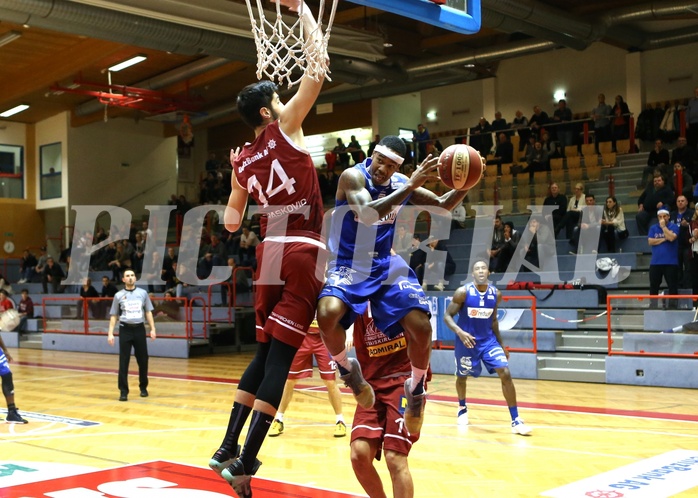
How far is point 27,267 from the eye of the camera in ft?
85.7

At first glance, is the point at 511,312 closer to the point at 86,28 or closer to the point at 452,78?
the point at 86,28

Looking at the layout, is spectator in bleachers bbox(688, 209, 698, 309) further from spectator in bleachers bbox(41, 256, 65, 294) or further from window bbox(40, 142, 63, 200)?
window bbox(40, 142, 63, 200)

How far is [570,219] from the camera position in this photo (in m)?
16.3

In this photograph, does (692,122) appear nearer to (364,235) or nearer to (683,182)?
(683,182)

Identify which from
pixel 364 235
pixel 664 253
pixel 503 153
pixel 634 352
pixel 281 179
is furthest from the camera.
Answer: pixel 503 153

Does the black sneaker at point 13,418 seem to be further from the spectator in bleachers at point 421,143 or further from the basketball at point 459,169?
the spectator in bleachers at point 421,143

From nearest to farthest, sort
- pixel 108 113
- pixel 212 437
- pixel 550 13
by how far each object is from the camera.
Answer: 1. pixel 212 437
2. pixel 550 13
3. pixel 108 113

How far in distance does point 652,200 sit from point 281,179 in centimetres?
1316

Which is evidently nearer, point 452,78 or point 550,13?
point 550,13

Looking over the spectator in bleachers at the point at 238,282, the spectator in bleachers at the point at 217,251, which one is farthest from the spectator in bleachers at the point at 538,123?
the spectator in bleachers at the point at 217,251

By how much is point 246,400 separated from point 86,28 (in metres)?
13.2

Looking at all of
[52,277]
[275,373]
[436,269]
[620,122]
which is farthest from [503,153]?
[275,373]

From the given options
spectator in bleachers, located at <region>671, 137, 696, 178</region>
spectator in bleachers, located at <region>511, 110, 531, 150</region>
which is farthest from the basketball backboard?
spectator in bleachers, located at <region>511, 110, 531, 150</region>

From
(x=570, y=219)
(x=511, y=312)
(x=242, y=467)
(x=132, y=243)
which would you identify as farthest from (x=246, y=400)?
(x=132, y=243)
